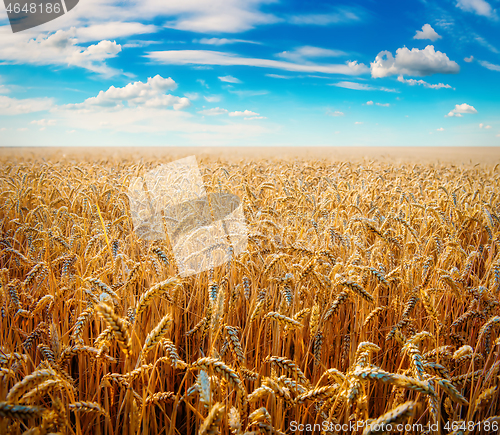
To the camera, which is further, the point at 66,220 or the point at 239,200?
the point at 239,200

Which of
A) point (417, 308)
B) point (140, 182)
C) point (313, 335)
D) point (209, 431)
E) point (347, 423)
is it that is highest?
point (140, 182)

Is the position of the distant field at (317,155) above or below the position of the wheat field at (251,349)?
above

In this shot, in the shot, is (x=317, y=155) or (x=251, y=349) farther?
(x=317, y=155)

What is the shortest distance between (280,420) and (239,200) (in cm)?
317

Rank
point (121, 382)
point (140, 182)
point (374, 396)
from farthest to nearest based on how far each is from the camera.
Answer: point (140, 182)
point (374, 396)
point (121, 382)

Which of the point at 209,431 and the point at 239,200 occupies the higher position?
the point at 239,200

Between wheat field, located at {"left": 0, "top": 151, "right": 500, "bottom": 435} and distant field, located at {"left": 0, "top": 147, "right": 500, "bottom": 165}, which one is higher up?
distant field, located at {"left": 0, "top": 147, "right": 500, "bottom": 165}

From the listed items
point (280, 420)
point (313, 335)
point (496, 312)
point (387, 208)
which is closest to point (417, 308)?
point (496, 312)

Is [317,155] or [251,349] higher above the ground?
[317,155]

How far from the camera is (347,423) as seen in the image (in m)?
1.22

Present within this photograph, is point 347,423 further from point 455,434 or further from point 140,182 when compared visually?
point 140,182

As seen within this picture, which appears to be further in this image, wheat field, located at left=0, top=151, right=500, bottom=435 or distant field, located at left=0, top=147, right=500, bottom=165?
distant field, located at left=0, top=147, right=500, bottom=165

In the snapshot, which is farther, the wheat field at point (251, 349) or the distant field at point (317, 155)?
the distant field at point (317, 155)

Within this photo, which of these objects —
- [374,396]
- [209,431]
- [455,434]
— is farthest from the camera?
[374,396]
